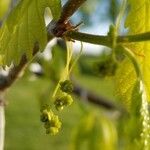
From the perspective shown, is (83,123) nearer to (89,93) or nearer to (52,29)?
(52,29)

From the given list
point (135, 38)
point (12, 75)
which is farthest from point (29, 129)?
point (135, 38)

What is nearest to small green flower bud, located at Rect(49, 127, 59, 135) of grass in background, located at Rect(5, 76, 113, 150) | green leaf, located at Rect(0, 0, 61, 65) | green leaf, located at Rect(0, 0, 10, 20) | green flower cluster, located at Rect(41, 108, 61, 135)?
green flower cluster, located at Rect(41, 108, 61, 135)

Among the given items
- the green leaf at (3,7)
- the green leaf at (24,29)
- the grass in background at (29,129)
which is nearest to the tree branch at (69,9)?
the green leaf at (24,29)

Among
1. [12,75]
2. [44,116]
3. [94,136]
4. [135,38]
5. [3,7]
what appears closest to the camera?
[94,136]

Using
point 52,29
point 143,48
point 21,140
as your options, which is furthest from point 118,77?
point 21,140

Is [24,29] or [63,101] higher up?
[24,29]

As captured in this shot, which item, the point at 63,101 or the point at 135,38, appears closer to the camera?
the point at 135,38

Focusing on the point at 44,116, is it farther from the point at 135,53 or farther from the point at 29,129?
the point at 29,129
